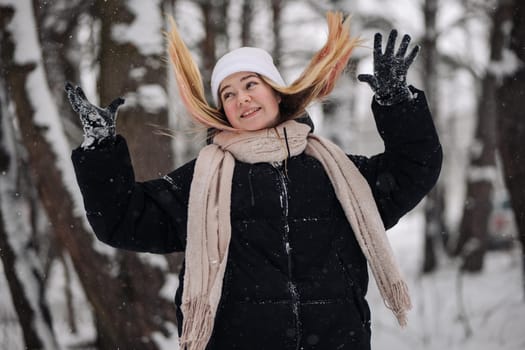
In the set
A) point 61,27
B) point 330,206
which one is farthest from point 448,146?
point 330,206

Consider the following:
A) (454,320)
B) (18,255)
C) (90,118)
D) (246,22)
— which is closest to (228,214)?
(90,118)

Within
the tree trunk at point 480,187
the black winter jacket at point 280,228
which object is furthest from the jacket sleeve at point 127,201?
the tree trunk at point 480,187

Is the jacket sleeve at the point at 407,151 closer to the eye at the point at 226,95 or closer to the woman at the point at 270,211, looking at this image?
the woman at the point at 270,211

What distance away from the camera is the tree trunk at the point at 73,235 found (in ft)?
12.9

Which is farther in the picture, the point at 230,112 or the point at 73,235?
the point at 73,235

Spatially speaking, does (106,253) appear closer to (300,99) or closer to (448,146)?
(300,99)

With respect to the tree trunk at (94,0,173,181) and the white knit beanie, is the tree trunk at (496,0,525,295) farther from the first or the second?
the tree trunk at (94,0,173,181)

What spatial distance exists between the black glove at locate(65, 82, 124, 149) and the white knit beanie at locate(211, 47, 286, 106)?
598 mm

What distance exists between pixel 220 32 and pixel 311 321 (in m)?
8.70

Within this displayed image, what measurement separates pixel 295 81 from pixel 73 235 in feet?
7.51

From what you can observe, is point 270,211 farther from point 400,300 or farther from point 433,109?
point 433,109

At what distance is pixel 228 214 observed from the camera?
2.25 m

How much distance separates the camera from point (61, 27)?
6.97 metres

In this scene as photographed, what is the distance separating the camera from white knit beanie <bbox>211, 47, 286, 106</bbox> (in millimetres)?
2512
